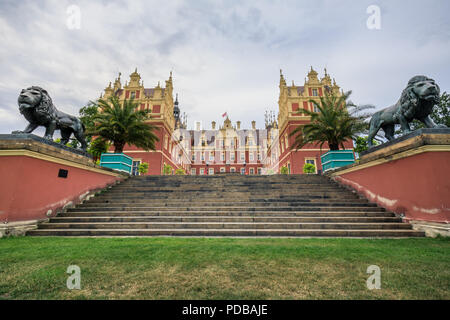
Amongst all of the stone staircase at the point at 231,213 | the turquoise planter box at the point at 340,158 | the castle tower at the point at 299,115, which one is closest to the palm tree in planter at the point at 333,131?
the turquoise planter box at the point at 340,158

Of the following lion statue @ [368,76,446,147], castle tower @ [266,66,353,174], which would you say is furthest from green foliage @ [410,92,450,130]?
lion statue @ [368,76,446,147]

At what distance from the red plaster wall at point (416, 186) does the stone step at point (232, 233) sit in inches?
28.7

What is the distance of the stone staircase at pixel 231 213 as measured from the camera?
19.0 ft

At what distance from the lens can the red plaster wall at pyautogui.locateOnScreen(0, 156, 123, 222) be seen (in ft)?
18.5

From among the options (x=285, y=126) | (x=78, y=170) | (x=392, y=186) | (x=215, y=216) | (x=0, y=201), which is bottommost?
(x=215, y=216)

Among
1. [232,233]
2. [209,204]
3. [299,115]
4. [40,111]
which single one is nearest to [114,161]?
[40,111]

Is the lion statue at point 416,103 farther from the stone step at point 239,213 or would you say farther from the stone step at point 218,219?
the stone step at point 218,219

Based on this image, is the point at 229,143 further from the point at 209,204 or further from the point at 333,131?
the point at 209,204

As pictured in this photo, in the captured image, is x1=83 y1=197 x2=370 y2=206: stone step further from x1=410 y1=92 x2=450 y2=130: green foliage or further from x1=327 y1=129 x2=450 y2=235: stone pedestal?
x1=410 y1=92 x2=450 y2=130: green foliage

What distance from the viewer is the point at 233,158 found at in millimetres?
45750

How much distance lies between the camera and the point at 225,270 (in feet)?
9.58
